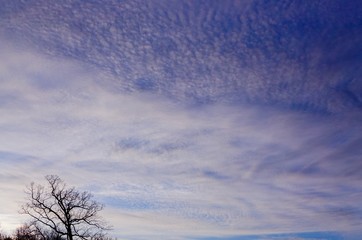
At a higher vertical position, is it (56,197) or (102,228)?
(56,197)

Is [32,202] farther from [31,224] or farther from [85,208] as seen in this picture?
[85,208]

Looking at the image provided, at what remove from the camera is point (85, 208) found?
44.0m

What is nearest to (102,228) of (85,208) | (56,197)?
(85,208)

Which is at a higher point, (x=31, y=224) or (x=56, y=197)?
(x=56, y=197)

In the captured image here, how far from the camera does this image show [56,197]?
42.8m

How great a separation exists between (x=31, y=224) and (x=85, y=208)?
6385 millimetres

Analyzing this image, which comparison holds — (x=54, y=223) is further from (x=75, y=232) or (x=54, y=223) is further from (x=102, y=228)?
(x=102, y=228)

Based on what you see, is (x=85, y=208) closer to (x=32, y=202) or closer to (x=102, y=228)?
(x=102, y=228)

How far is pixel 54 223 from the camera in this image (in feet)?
142

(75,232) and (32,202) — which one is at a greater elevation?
(32,202)

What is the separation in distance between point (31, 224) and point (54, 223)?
2.63 metres

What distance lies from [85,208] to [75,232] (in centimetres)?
303

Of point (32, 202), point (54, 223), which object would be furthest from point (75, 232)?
point (32, 202)

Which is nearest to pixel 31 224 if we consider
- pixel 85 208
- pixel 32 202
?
pixel 32 202
